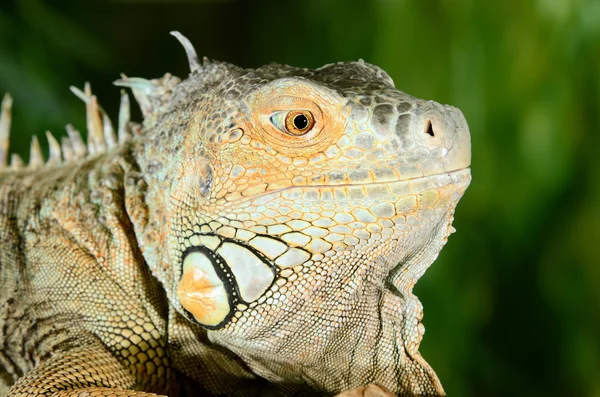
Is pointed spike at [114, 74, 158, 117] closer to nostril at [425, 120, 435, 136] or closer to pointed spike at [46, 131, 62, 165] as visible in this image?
pointed spike at [46, 131, 62, 165]

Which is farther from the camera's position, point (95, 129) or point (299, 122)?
point (95, 129)

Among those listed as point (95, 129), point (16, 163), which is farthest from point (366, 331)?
point (16, 163)

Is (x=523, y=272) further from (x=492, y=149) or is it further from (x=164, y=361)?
(x=164, y=361)

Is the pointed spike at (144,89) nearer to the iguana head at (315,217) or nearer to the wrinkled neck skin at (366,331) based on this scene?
the iguana head at (315,217)

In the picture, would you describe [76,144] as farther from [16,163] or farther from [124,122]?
[16,163]

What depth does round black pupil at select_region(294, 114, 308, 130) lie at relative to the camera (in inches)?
59.4

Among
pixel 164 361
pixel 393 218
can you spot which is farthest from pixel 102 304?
pixel 393 218

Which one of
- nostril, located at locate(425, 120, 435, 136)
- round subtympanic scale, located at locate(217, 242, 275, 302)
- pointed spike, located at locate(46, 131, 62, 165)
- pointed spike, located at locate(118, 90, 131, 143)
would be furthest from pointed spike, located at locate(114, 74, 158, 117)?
nostril, located at locate(425, 120, 435, 136)

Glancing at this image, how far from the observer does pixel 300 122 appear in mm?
1514

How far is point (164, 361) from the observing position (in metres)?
1.77

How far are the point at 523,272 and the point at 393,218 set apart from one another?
108 inches

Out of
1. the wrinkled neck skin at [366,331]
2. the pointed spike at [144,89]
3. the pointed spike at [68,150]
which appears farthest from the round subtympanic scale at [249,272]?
the pointed spike at [68,150]

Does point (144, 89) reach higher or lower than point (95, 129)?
higher

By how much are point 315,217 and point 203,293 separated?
1.10ft
